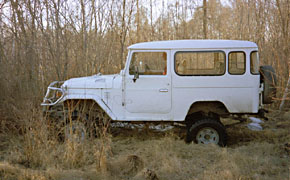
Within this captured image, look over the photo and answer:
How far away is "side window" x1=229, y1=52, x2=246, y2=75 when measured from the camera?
515cm

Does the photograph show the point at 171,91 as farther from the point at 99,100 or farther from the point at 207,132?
the point at 99,100

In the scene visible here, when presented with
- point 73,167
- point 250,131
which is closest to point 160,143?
point 73,167

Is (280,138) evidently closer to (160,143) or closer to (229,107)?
(229,107)

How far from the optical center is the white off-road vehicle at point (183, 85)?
515 centimetres

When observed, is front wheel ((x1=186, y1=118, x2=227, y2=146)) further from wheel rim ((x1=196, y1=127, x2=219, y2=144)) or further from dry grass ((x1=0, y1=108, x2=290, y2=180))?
dry grass ((x1=0, y1=108, x2=290, y2=180))

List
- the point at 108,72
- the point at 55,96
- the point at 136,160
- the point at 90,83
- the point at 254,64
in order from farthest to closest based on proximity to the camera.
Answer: the point at 108,72
the point at 55,96
the point at 90,83
the point at 254,64
the point at 136,160

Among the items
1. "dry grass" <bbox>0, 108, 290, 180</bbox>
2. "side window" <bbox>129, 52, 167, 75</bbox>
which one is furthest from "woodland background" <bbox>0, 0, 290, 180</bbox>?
"side window" <bbox>129, 52, 167, 75</bbox>

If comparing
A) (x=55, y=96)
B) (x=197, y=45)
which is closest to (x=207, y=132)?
(x=197, y=45)

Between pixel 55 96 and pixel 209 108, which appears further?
pixel 55 96

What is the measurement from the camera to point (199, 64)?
5250 millimetres

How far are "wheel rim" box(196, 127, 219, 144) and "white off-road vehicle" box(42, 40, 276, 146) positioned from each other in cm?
1

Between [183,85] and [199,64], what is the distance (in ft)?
1.79

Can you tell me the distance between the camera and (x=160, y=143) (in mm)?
5152

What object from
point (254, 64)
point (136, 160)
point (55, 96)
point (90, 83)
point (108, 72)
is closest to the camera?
point (136, 160)
